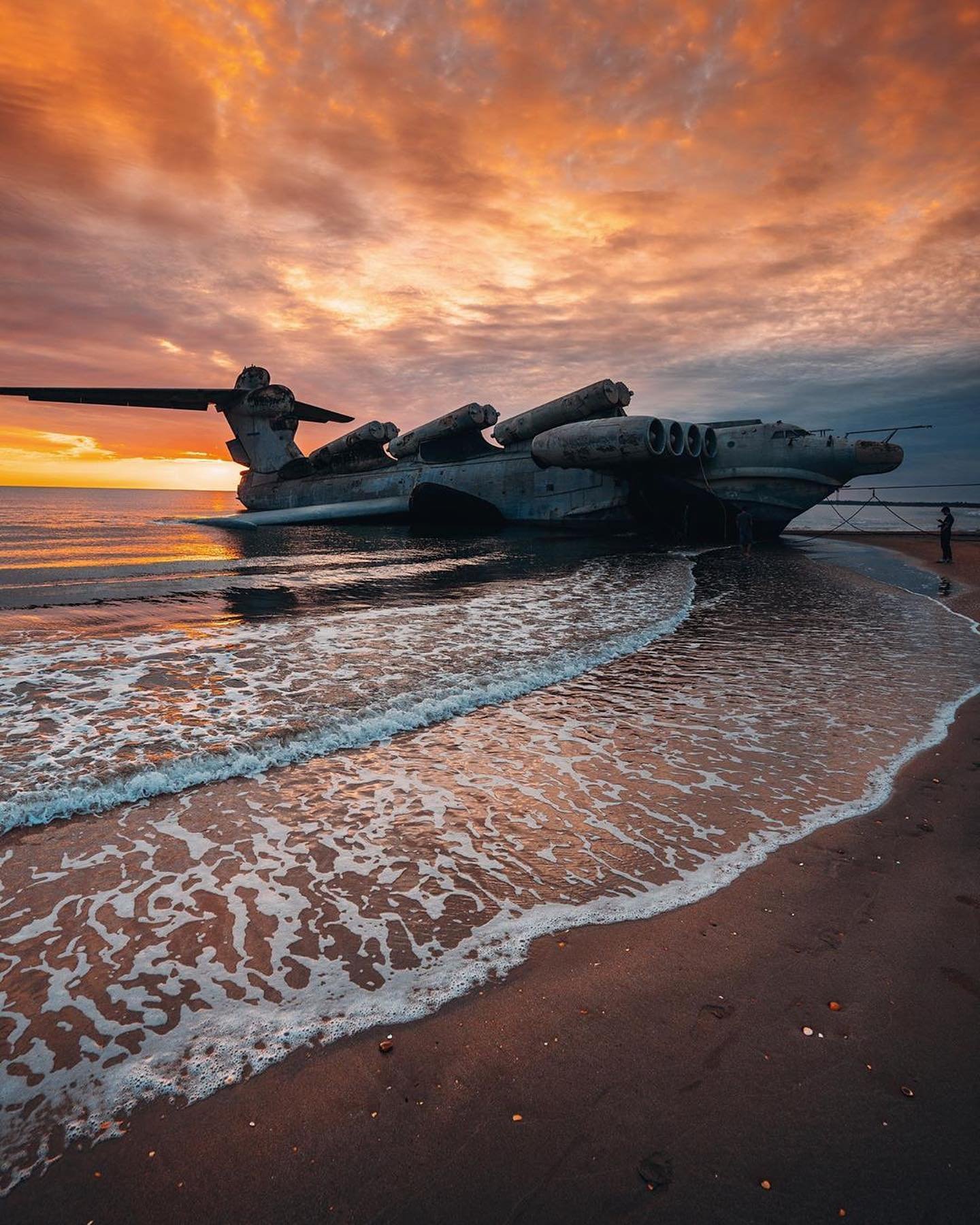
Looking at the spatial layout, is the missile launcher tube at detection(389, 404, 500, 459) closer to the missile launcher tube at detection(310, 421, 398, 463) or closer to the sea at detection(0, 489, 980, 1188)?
the missile launcher tube at detection(310, 421, 398, 463)

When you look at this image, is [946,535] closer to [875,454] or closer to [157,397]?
[875,454]

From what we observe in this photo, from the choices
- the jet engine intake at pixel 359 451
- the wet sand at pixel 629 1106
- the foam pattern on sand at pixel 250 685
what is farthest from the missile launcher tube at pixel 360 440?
the wet sand at pixel 629 1106

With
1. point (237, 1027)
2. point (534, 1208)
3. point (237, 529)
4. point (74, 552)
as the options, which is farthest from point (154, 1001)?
point (237, 529)

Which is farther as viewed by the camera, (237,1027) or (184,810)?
(184,810)

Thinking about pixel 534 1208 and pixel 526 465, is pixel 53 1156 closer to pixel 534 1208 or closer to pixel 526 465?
pixel 534 1208

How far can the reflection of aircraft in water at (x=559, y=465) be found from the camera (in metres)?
23.8

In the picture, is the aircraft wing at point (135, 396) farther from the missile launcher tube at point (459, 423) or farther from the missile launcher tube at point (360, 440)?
the missile launcher tube at point (459, 423)

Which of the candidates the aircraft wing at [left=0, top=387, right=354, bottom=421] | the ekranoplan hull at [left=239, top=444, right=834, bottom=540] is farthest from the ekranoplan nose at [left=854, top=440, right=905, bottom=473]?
the aircraft wing at [left=0, top=387, right=354, bottom=421]

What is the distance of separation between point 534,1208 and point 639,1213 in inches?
10.6

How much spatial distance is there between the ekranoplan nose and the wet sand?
25.4 metres

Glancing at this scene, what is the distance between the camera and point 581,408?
24.8 meters

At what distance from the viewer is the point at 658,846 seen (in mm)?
3408

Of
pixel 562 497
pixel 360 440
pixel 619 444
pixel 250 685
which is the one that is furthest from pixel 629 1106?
pixel 360 440

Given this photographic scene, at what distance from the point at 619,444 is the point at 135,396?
26656 mm
